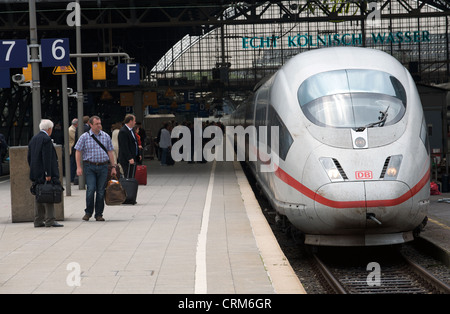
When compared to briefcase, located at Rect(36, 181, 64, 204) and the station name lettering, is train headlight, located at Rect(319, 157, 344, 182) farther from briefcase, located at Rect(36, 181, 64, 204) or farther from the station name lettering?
the station name lettering

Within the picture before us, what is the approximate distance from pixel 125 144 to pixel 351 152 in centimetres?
722

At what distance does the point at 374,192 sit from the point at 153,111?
4841cm

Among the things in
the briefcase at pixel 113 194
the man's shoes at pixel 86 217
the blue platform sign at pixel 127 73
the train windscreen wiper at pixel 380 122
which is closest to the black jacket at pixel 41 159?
the briefcase at pixel 113 194

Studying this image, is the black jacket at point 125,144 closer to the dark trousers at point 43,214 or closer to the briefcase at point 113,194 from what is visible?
the briefcase at point 113,194

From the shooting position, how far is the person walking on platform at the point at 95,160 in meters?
13.7

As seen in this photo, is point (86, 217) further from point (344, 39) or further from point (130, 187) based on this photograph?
point (344, 39)

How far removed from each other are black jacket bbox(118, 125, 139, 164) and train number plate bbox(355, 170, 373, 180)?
7.34 meters

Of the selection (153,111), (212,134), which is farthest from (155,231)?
(153,111)

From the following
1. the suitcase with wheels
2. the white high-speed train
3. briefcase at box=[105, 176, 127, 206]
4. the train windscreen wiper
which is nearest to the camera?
the white high-speed train

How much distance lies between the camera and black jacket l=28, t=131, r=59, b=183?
12.7m

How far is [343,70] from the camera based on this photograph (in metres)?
12.2

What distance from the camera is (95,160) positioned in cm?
1369

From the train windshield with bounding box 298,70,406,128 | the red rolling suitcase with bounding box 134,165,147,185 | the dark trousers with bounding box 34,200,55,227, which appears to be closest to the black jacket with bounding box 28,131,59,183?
the dark trousers with bounding box 34,200,55,227
